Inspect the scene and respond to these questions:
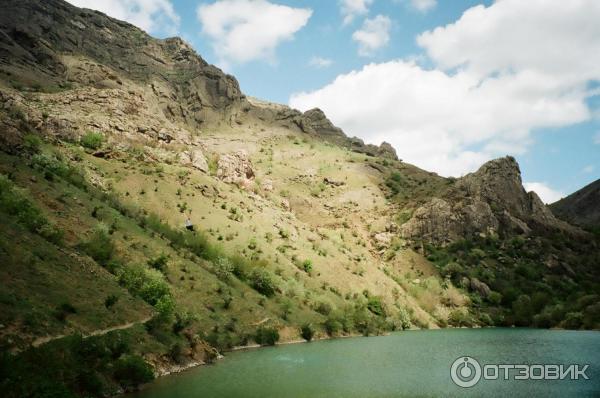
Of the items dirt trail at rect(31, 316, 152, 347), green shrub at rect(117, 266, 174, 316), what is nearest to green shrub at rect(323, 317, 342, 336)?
green shrub at rect(117, 266, 174, 316)

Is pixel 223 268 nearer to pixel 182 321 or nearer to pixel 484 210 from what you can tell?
pixel 182 321

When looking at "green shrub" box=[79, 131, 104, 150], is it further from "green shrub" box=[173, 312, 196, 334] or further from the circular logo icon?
the circular logo icon

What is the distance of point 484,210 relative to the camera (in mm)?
103625

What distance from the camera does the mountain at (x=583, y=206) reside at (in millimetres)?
135875

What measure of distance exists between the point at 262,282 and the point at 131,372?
32785mm

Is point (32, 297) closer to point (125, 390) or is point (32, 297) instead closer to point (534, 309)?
point (125, 390)

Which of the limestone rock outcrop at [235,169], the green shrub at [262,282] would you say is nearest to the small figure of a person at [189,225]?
the green shrub at [262,282]

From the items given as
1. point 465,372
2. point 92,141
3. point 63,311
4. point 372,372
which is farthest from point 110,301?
point 92,141

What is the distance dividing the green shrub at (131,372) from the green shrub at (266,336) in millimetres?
20936

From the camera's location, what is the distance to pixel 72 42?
341 feet

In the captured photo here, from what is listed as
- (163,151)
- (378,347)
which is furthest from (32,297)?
(163,151)

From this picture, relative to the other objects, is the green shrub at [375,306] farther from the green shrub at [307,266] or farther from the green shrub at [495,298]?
the green shrub at [495,298]

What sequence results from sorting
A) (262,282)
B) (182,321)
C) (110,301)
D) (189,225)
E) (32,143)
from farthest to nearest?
1. (189,225)
2. (262,282)
3. (32,143)
4. (182,321)
5. (110,301)

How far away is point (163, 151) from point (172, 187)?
1586 cm
